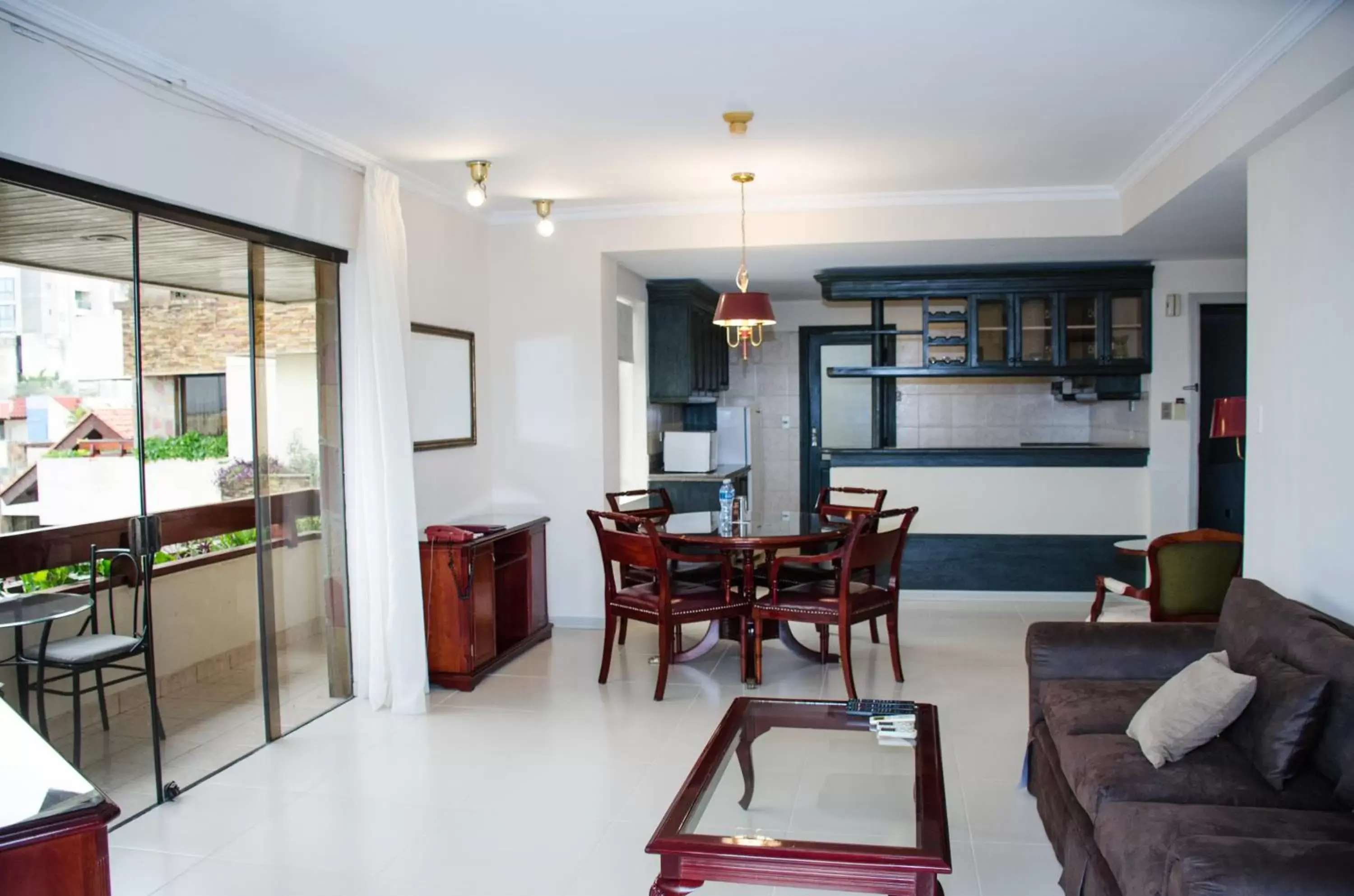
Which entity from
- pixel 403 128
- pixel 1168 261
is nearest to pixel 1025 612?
pixel 1168 261

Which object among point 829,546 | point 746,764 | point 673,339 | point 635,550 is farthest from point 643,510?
point 746,764

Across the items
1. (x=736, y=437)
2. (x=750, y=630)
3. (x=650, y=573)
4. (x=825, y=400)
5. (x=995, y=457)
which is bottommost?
(x=750, y=630)

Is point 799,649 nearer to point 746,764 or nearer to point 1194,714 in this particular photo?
point 746,764

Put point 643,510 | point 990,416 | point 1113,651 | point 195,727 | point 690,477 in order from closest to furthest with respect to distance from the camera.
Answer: point 1113,651
point 195,727
point 643,510
point 690,477
point 990,416

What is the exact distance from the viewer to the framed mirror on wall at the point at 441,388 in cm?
524

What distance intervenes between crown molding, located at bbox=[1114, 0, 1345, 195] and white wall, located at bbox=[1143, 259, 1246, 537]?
181cm

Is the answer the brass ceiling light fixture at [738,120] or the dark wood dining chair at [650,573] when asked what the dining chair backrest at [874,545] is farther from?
the brass ceiling light fixture at [738,120]

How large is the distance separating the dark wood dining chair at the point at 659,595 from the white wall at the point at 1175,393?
3.39m

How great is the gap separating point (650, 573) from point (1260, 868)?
375 cm

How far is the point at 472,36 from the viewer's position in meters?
3.28

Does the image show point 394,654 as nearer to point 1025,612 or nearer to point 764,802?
point 764,802

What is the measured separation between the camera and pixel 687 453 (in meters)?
7.73

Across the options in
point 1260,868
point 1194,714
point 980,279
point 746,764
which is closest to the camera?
point 1260,868

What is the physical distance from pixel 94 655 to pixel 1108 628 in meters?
3.51
